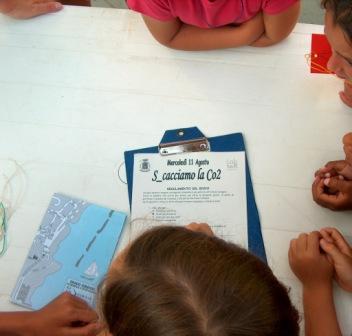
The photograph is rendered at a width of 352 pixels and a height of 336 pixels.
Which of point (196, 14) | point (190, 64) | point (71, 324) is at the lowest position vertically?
point (71, 324)

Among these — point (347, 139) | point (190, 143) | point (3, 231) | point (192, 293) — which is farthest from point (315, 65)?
point (3, 231)

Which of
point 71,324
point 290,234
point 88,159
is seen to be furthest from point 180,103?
point 71,324

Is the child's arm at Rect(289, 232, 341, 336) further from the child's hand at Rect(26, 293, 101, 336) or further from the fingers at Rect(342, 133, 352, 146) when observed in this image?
the child's hand at Rect(26, 293, 101, 336)

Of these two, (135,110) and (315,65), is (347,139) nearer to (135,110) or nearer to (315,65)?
(315,65)

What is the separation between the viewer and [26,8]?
3.34 feet

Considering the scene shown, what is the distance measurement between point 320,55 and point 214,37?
245 millimetres

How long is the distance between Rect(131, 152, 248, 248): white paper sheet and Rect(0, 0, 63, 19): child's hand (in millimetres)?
465

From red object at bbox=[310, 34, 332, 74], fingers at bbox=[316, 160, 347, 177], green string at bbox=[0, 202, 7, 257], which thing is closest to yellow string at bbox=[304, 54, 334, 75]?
red object at bbox=[310, 34, 332, 74]

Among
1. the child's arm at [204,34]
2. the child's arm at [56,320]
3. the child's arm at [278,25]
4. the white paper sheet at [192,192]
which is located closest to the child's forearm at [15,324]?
the child's arm at [56,320]

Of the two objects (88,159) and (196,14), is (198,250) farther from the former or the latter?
(196,14)

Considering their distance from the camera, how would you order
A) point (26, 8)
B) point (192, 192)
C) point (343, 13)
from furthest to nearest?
point (26, 8)
point (192, 192)
point (343, 13)

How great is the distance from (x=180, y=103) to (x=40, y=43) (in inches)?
15.3

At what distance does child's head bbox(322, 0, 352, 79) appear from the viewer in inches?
25.0

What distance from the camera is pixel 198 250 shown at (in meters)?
0.53
